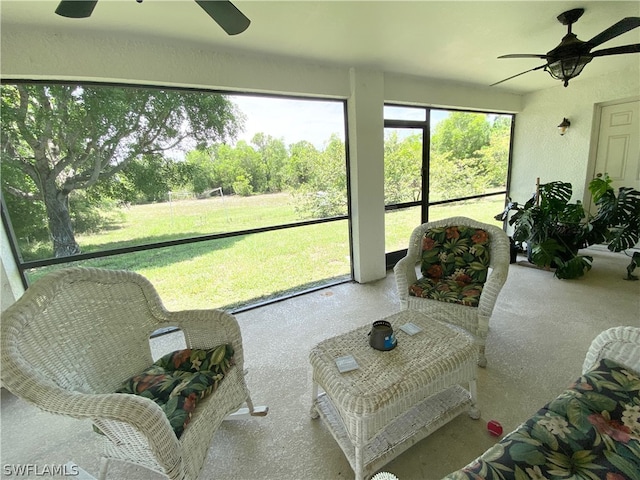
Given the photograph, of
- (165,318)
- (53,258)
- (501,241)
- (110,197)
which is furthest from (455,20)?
(53,258)

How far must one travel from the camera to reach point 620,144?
3553 mm

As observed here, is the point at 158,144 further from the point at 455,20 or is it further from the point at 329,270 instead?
the point at 455,20

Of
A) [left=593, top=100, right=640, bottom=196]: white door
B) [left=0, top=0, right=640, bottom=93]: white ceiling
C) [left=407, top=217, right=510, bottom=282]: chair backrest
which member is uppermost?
[left=0, top=0, right=640, bottom=93]: white ceiling

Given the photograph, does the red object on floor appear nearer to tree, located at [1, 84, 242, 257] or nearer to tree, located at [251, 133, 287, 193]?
tree, located at [251, 133, 287, 193]

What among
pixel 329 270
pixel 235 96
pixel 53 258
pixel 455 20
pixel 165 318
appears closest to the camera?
pixel 165 318

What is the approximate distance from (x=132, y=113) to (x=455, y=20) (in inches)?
100

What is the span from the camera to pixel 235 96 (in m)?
2.54

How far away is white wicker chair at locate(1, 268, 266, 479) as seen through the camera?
0.92 meters

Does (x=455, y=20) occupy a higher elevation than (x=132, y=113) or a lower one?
higher

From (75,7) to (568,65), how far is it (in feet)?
9.56

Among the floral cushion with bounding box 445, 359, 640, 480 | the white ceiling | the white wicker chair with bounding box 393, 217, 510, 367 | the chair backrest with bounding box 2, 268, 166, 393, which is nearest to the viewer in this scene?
the floral cushion with bounding box 445, 359, 640, 480

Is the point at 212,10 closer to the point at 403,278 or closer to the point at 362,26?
the point at 362,26

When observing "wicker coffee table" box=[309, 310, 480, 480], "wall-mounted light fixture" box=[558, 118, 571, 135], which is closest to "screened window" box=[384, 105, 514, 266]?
"wall-mounted light fixture" box=[558, 118, 571, 135]

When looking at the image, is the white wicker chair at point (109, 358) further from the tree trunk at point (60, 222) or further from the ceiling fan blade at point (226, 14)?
the ceiling fan blade at point (226, 14)
